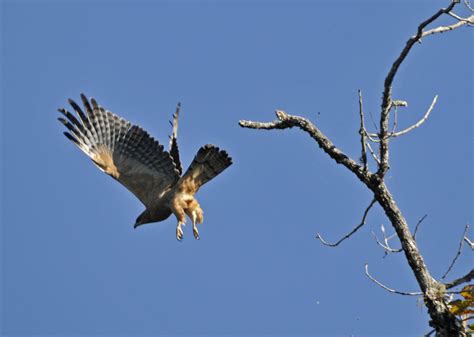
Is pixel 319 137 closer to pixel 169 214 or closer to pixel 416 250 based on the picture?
pixel 416 250

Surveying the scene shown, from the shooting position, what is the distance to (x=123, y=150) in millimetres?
9422

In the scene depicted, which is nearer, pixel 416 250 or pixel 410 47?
pixel 410 47


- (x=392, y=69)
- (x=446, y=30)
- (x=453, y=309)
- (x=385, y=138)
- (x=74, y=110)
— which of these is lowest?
(x=453, y=309)

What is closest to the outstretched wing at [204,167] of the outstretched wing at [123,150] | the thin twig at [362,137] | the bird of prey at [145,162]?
the bird of prey at [145,162]

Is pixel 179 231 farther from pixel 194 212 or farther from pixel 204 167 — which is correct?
pixel 204 167

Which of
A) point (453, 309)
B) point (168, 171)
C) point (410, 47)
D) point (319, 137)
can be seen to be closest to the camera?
point (410, 47)

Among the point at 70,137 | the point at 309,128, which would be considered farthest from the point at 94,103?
the point at 309,128

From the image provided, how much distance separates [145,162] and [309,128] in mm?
3453

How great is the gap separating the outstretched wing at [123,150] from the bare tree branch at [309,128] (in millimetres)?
2925

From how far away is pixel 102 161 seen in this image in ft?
30.8

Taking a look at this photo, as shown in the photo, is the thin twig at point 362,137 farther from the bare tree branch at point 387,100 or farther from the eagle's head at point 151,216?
the eagle's head at point 151,216

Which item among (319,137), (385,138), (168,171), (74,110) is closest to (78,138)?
(74,110)

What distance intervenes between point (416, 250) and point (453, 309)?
52 cm

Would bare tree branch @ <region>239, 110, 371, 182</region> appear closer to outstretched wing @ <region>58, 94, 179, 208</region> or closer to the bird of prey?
the bird of prey
